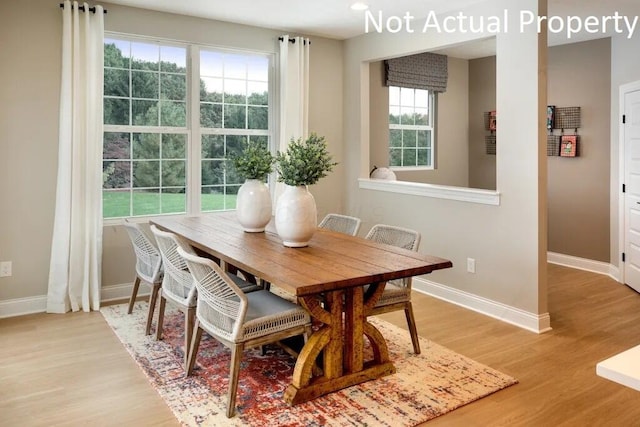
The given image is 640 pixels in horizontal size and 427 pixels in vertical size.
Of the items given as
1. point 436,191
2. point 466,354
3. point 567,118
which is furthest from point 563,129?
point 466,354

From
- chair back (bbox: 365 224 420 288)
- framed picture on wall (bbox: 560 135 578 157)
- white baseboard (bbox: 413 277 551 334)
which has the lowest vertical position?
white baseboard (bbox: 413 277 551 334)

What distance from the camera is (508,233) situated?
3.97 m

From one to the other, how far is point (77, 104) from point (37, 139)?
0.42 m

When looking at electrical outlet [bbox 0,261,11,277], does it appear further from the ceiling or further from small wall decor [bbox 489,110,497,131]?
small wall decor [bbox 489,110,497,131]

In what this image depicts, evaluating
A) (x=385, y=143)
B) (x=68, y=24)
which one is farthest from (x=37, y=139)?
(x=385, y=143)

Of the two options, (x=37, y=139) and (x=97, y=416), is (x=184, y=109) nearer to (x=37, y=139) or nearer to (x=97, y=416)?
(x=37, y=139)

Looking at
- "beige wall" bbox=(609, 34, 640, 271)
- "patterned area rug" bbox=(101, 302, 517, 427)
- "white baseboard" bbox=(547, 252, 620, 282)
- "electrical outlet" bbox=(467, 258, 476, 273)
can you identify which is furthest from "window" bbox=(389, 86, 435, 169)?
"patterned area rug" bbox=(101, 302, 517, 427)

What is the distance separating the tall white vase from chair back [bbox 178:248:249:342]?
1.86 ft

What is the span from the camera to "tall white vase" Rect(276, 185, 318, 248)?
2.98m

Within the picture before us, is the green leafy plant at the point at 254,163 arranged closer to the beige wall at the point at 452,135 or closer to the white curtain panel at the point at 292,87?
the white curtain panel at the point at 292,87

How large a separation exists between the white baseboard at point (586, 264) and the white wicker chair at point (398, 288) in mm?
2993

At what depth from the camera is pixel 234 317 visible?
2.48 meters

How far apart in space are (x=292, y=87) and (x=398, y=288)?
2.77 m

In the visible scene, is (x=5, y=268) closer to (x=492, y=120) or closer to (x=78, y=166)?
(x=78, y=166)
